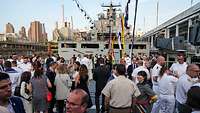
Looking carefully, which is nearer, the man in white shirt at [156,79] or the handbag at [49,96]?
the man in white shirt at [156,79]

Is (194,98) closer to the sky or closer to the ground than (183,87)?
closer to the sky

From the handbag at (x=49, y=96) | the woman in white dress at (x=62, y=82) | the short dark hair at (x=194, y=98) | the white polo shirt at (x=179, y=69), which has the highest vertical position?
the short dark hair at (x=194, y=98)

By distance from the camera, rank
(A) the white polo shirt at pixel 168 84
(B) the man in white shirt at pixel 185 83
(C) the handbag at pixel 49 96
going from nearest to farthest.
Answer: (B) the man in white shirt at pixel 185 83, (A) the white polo shirt at pixel 168 84, (C) the handbag at pixel 49 96

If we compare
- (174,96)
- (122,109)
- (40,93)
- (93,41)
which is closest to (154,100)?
(174,96)

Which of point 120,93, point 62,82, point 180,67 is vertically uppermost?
point 180,67

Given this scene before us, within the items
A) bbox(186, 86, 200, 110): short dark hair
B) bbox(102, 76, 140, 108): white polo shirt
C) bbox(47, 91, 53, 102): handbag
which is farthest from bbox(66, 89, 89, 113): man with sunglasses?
bbox(47, 91, 53, 102): handbag

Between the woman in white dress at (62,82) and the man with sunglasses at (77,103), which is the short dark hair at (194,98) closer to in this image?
the man with sunglasses at (77,103)

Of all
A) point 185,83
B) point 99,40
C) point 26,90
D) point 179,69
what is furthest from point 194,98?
point 99,40

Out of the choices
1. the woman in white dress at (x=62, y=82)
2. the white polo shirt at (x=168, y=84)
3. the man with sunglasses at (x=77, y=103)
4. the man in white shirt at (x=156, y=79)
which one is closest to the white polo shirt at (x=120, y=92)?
the white polo shirt at (x=168, y=84)

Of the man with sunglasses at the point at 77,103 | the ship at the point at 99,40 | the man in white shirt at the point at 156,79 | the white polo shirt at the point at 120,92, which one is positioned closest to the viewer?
the man with sunglasses at the point at 77,103

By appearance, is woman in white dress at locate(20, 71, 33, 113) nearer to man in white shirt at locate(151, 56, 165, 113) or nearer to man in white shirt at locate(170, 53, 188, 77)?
man in white shirt at locate(151, 56, 165, 113)

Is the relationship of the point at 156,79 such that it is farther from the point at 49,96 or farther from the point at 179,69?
the point at 49,96

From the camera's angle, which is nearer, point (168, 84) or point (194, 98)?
point (194, 98)

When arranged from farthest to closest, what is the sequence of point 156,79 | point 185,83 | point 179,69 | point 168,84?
1. point 156,79
2. point 179,69
3. point 168,84
4. point 185,83
